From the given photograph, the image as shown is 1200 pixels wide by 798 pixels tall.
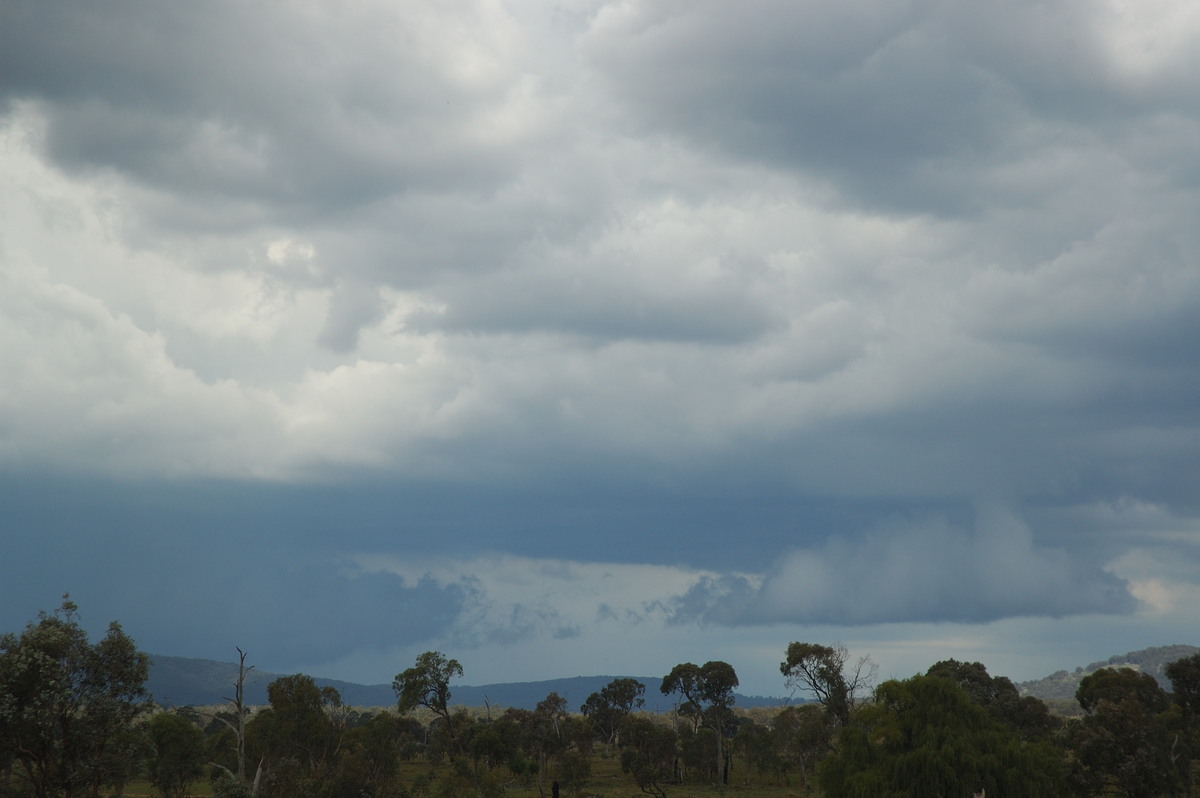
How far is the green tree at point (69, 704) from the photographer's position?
42125mm

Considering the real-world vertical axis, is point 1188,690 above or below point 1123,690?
above

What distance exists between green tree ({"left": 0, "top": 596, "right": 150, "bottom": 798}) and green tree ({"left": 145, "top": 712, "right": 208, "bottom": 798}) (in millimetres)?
40667

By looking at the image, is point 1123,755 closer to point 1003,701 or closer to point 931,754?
point 931,754

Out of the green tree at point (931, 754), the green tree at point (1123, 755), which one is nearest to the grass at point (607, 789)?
the green tree at point (931, 754)

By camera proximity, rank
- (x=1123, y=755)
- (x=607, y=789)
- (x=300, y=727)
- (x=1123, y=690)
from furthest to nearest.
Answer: (x=607, y=789) < (x=1123, y=690) < (x=300, y=727) < (x=1123, y=755)

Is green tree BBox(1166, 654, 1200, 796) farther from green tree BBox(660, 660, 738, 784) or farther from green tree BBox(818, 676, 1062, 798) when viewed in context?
green tree BBox(660, 660, 738, 784)

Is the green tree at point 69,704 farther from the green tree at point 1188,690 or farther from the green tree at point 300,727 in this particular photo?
the green tree at point 1188,690

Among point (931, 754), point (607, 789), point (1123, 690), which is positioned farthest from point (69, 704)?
point (1123, 690)

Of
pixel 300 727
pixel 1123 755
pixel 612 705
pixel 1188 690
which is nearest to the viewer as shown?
pixel 1123 755

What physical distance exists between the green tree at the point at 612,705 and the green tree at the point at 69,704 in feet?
400

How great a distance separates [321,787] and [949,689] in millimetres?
43367

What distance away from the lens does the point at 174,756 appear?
8656 centimetres

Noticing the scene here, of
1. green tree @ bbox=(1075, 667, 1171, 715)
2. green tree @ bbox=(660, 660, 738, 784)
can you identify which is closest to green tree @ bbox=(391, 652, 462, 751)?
green tree @ bbox=(660, 660, 738, 784)

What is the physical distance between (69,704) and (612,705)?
130m
